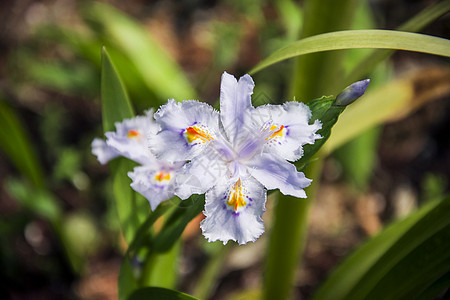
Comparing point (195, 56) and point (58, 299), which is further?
point (195, 56)

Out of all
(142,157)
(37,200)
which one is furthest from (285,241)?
(37,200)

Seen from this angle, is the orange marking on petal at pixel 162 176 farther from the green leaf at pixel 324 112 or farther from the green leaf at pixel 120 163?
the green leaf at pixel 324 112

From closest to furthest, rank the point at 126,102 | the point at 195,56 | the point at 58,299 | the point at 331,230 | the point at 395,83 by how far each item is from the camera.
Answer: the point at 126,102 → the point at 395,83 → the point at 58,299 → the point at 331,230 → the point at 195,56

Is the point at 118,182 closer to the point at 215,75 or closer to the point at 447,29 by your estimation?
the point at 447,29

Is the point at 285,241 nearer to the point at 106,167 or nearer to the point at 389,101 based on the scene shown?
the point at 389,101

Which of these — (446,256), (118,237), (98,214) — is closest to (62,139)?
(98,214)

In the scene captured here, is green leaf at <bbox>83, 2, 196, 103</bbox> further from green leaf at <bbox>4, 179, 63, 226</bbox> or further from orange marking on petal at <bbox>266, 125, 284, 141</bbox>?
orange marking on petal at <bbox>266, 125, 284, 141</bbox>
